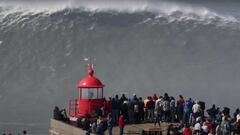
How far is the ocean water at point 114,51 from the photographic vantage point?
156ft

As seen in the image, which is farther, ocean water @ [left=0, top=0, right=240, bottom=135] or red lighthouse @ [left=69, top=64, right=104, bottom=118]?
ocean water @ [left=0, top=0, right=240, bottom=135]

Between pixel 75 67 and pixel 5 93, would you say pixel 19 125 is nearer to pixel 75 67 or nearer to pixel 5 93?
pixel 5 93

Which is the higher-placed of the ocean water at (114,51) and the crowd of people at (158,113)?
the ocean water at (114,51)

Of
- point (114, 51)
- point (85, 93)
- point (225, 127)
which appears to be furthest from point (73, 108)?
point (114, 51)

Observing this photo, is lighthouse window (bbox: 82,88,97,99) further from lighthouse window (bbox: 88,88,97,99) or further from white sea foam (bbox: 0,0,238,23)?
white sea foam (bbox: 0,0,238,23)

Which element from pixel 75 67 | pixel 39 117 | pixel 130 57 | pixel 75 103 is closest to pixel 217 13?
pixel 130 57

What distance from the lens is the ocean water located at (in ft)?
156

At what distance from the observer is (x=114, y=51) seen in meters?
54.8

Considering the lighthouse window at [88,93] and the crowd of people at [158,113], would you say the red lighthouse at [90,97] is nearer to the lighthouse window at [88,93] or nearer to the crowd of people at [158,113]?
the lighthouse window at [88,93]

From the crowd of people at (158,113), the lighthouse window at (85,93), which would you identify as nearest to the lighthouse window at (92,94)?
the lighthouse window at (85,93)

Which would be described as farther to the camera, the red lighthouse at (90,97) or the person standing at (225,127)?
the red lighthouse at (90,97)

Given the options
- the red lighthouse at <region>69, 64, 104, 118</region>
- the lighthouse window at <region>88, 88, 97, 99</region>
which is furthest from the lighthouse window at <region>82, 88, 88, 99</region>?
the lighthouse window at <region>88, 88, 97, 99</region>

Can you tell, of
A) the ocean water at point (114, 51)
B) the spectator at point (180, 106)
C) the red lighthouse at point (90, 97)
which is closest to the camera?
the spectator at point (180, 106)

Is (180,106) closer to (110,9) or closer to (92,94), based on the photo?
(92,94)
